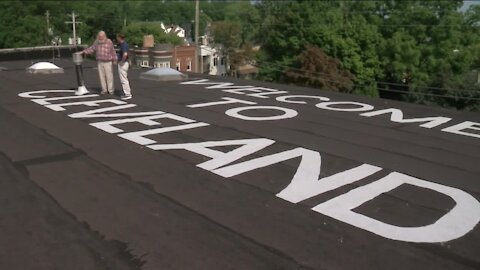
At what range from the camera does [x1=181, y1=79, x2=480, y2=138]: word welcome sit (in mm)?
7118

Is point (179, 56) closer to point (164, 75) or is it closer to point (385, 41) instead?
point (385, 41)

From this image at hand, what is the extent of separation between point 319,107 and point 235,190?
4.99 metres

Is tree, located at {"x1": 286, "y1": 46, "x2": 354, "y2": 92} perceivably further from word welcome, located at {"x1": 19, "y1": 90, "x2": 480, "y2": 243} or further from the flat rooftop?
word welcome, located at {"x1": 19, "y1": 90, "x2": 480, "y2": 243}

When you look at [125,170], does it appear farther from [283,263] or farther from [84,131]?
[283,263]

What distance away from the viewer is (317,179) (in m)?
4.34

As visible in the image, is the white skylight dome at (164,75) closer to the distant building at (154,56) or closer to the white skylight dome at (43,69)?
the white skylight dome at (43,69)

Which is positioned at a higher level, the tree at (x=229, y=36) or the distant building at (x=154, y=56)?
the tree at (x=229, y=36)

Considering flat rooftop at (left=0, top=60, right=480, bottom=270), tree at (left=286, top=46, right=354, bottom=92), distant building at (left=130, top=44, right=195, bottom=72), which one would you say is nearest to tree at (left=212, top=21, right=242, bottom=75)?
tree at (left=286, top=46, right=354, bottom=92)

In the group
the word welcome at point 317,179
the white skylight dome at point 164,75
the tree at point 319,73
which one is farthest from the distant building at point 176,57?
the word welcome at point 317,179

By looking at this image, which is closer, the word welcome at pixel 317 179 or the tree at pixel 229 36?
the word welcome at pixel 317 179

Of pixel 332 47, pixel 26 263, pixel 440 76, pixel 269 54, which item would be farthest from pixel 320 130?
pixel 269 54

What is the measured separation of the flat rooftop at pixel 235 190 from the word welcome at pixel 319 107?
82 mm

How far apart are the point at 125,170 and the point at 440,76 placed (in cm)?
3364

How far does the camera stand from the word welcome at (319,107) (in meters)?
7.12
